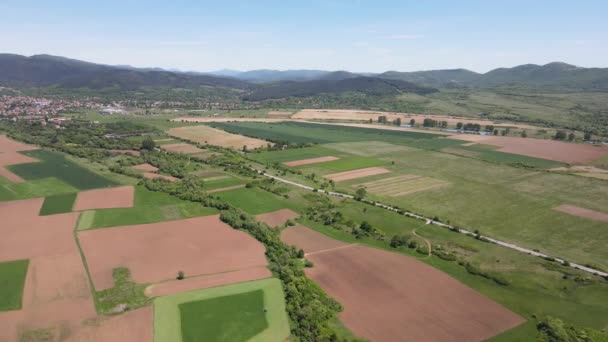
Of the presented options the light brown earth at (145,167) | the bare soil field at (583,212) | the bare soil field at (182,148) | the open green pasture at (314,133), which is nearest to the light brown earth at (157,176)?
the light brown earth at (145,167)

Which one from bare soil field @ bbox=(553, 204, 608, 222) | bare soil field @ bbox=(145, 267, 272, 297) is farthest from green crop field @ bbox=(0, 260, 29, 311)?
bare soil field @ bbox=(553, 204, 608, 222)

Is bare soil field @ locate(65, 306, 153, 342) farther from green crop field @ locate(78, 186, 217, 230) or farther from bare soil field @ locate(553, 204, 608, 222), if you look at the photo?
bare soil field @ locate(553, 204, 608, 222)

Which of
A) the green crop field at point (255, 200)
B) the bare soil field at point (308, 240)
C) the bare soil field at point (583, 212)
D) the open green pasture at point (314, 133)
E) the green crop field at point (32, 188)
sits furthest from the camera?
the open green pasture at point (314, 133)

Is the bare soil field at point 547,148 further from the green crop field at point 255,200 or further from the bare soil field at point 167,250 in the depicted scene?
the bare soil field at point 167,250

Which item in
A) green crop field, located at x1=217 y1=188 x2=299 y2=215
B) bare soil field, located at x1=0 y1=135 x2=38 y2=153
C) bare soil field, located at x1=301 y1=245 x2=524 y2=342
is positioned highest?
bare soil field, located at x1=0 y1=135 x2=38 y2=153

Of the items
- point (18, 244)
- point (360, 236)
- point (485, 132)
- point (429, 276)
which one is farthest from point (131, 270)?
point (485, 132)

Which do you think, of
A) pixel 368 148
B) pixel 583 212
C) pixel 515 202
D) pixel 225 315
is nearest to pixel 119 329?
pixel 225 315

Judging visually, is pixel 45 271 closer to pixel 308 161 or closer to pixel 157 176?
pixel 157 176

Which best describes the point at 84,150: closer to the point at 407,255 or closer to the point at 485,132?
the point at 407,255
